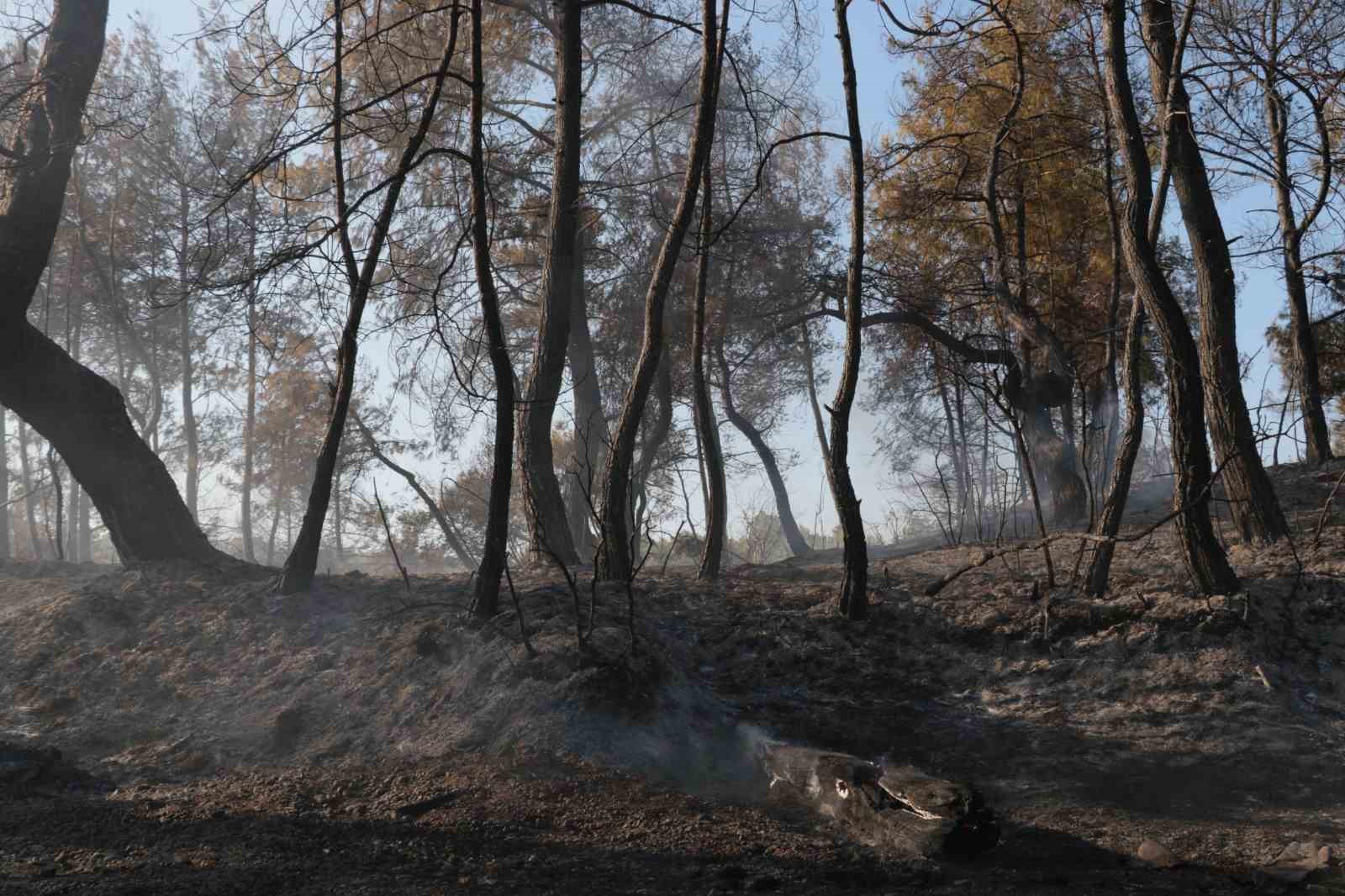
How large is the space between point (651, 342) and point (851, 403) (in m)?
1.60

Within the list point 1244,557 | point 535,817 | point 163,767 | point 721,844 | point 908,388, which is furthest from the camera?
point 908,388

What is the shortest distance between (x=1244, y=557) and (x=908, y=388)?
14.5 m

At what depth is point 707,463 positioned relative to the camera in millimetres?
9109

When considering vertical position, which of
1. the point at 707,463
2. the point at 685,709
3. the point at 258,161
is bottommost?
the point at 685,709

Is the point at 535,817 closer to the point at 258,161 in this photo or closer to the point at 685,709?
the point at 685,709

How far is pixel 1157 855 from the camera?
4.10m

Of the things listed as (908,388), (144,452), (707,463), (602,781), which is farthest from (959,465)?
(602,781)

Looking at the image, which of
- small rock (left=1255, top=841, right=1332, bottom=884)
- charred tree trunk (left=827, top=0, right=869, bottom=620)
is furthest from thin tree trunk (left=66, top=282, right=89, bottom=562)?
small rock (left=1255, top=841, right=1332, bottom=884)

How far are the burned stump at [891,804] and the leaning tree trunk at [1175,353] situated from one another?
9.53 feet

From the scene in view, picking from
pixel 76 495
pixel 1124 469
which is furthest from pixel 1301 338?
pixel 76 495

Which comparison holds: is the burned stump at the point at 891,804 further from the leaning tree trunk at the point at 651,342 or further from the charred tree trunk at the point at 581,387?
the charred tree trunk at the point at 581,387

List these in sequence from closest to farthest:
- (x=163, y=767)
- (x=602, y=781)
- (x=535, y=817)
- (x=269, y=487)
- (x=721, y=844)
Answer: (x=721, y=844), (x=535, y=817), (x=602, y=781), (x=163, y=767), (x=269, y=487)

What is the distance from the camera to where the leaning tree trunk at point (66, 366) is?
8.71m

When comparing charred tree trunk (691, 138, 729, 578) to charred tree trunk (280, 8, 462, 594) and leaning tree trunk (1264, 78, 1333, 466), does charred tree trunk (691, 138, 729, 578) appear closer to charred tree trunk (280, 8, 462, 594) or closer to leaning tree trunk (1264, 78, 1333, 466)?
charred tree trunk (280, 8, 462, 594)
